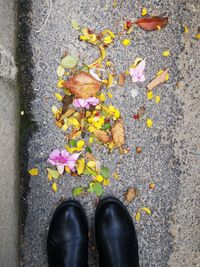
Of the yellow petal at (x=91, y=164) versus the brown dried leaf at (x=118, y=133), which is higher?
the brown dried leaf at (x=118, y=133)

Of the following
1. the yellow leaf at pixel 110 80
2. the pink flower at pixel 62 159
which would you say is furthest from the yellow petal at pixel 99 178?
the yellow leaf at pixel 110 80

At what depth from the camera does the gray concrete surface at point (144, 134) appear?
177cm

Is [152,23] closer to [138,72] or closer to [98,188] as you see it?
[138,72]

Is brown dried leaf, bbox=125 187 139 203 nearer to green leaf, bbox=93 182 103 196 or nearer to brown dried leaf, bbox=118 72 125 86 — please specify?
green leaf, bbox=93 182 103 196

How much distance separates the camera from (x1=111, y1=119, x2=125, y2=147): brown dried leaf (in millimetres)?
1785

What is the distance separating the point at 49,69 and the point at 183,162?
0.79m

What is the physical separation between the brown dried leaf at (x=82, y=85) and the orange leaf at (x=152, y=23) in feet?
1.14

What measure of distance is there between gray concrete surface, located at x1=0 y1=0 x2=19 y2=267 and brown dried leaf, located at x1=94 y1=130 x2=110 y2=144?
15.0 inches

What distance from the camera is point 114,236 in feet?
5.85

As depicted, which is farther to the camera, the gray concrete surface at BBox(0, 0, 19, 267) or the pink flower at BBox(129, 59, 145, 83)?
the pink flower at BBox(129, 59, 145, 83)

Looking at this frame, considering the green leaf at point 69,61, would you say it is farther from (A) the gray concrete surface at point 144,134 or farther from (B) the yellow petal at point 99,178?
(B) the yellow petal at point 99,178

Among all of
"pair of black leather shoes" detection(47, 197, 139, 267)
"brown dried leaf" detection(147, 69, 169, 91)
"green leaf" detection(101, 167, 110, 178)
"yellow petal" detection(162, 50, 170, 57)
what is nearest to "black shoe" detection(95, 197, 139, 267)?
"pair of black leather shoes" detection(47, 197, 139, 267)

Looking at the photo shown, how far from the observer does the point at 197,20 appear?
1778 millimetres

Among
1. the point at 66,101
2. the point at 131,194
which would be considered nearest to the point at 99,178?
the point at 131,194
